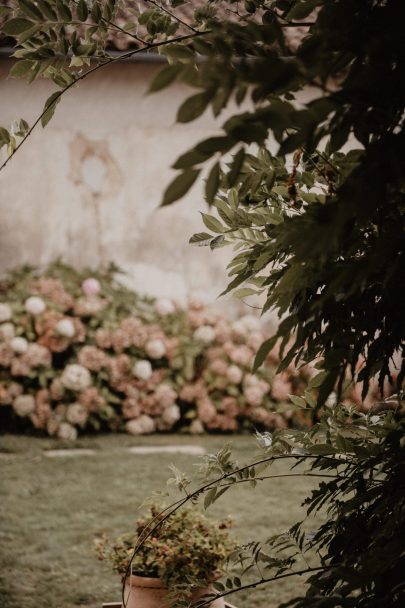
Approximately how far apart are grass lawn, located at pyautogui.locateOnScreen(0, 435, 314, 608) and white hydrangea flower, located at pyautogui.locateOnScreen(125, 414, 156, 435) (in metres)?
0.15

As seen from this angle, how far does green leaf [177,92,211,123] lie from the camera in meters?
0.83

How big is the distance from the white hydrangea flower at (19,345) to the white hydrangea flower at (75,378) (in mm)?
474

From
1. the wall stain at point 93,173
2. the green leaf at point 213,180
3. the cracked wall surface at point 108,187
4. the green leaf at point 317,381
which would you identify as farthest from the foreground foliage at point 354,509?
the wall stain at point 93,173

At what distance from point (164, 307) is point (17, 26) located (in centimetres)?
638

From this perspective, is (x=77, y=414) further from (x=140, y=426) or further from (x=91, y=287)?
(x=91, y=287)

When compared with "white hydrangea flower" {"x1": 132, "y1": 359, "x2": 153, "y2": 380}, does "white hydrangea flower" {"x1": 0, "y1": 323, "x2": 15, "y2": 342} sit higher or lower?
higher

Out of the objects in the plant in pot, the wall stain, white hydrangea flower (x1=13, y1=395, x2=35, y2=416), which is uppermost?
the wall stain

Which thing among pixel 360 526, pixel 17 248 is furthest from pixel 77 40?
pixel 17 248

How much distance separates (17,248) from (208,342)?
254 centimetres

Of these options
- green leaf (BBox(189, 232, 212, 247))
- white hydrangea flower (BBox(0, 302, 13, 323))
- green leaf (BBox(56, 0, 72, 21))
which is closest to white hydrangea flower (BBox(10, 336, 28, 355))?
white hydrangea flower (BBox(0, 302, 13, 323))

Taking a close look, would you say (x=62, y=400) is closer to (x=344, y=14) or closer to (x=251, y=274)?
(x=251, y=274)

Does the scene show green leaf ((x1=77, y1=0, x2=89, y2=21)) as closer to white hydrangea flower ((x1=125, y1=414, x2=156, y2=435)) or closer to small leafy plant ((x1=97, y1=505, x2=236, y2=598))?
small leafy plant ((x1=97, y1=505, x2=236, y2=598))

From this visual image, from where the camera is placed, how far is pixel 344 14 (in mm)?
925

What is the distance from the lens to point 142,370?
7.00m
